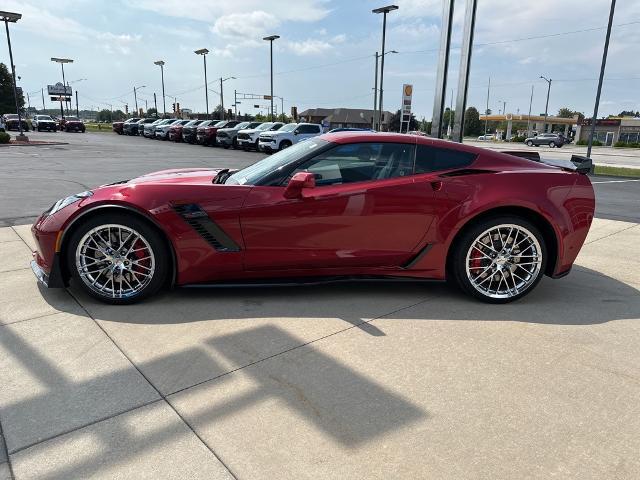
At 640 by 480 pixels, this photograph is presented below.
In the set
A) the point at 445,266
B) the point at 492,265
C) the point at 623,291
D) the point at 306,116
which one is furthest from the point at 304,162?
the point at 306,116

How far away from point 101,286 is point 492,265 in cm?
308

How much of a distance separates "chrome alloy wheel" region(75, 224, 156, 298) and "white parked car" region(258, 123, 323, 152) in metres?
20.8

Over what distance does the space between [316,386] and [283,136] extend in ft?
74.3

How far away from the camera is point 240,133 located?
26.7 metres

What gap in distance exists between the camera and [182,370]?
8.77ft

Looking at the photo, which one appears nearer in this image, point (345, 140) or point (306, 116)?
point (345, 140)

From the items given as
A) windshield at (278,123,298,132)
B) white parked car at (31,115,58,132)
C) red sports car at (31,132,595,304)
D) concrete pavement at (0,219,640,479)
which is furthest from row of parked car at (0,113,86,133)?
red sports car at (31,132,595,304)

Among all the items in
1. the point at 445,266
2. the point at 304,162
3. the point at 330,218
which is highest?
the point at 304,162

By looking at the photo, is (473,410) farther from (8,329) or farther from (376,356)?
(8,329)

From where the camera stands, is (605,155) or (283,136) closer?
(283,136)

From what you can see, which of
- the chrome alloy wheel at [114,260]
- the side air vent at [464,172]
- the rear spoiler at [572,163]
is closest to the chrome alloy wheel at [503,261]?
the side air vent at [464,172]

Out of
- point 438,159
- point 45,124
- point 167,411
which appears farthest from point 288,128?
point 45,124

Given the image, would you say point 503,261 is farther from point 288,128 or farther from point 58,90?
point 58,90

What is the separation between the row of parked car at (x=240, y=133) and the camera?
24.4m
